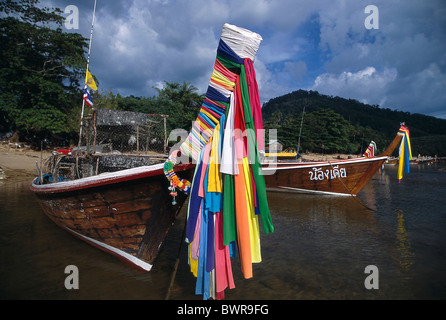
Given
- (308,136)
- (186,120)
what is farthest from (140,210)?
(308,136)

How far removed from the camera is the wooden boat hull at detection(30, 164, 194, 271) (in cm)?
372

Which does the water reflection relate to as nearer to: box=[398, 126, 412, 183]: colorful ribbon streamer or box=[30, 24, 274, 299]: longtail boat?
box=[398, 126, 412, 183]: colorful ribbon streamer

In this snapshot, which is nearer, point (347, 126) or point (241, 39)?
point (241, 39)

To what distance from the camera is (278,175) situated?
1230cm

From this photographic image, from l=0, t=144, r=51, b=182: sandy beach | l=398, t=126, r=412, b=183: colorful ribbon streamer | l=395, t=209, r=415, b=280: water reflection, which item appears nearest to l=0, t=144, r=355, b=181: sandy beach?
l=0, t=144, r=51, b=182: sandy beach

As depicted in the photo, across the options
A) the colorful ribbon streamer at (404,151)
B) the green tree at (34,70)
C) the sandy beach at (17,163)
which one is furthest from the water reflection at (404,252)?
the green tree at (34,70)

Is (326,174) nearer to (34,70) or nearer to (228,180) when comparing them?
(228,180)

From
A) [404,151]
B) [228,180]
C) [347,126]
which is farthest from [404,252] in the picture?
[347,126]

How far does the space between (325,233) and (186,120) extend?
2057 centimetres

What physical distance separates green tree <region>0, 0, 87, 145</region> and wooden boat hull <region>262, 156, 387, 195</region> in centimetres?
1744

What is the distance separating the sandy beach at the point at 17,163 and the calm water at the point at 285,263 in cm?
829

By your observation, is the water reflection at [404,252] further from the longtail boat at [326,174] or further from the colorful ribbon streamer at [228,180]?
the longtail boat at [326,174]

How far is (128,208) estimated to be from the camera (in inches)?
156

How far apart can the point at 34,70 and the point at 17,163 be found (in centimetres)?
854
